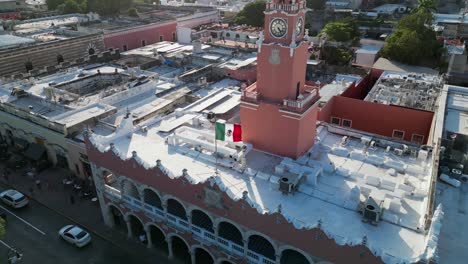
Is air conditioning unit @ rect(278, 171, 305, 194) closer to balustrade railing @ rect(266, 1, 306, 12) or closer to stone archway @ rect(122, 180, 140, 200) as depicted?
balustrade railing @ rect(266, 1, 306, 12)

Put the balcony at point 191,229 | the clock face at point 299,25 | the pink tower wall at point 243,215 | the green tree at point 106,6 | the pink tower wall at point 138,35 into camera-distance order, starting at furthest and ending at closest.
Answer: the green tree at point 106,6
the pink tower wall at point 138,35
the clock face at point 299,25
the balcony at point 191,229
the pink tower wall at point 243,215

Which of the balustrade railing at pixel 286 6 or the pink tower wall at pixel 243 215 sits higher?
the balustrade railing at pixel 286 6

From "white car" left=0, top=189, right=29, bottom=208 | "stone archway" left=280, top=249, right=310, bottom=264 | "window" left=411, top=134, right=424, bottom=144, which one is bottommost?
"white car" left=0, top=189, right=29, bottom=208

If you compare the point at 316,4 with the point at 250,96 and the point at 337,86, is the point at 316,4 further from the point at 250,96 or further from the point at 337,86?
the point at 250,96

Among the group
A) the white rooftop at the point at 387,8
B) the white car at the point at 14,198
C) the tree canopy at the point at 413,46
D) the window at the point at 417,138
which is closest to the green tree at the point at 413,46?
the tree canopy at the point at 413,46

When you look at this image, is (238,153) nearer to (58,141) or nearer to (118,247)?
(118,247)

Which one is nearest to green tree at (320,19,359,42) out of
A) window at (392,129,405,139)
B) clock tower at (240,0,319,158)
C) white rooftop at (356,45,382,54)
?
white rooftop at (356,45,382,54)

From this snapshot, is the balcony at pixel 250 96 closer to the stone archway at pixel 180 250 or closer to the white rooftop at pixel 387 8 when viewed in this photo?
the stone archway at pixel 180 250
